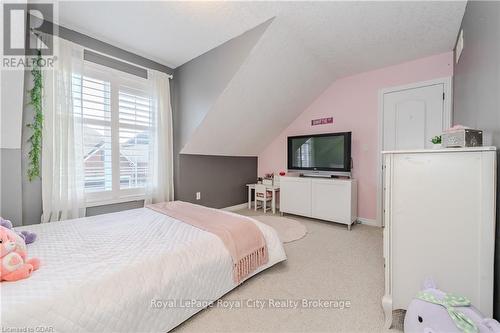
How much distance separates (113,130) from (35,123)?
0.73m

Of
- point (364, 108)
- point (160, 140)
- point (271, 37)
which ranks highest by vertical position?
point (271, 37)

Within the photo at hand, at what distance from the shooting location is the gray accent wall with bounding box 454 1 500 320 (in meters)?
1.16

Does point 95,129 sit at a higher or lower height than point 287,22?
lower

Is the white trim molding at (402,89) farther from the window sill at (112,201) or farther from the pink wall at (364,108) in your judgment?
the window sill at (112,201)

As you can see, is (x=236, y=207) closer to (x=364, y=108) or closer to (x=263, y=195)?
(x=263, y=195)

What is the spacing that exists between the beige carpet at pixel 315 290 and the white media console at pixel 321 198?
57 cm

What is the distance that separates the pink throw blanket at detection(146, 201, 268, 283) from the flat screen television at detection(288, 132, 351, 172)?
2111 mm

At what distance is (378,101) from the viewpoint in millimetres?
3289

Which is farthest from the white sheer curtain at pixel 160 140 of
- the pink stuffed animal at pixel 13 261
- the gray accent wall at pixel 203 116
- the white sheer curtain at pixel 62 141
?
the pink stuffed animal at pixel 13 261

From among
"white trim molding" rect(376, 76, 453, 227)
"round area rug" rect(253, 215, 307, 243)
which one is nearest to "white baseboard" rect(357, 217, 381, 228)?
"white trim molding" rect(376, 76, 453, 227)

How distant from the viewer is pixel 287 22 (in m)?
2.26

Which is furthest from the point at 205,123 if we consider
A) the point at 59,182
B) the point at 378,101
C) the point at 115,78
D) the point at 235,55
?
the point at 378,101

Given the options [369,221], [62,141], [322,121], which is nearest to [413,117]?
[322,121]

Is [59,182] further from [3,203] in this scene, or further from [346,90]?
[346,90]
